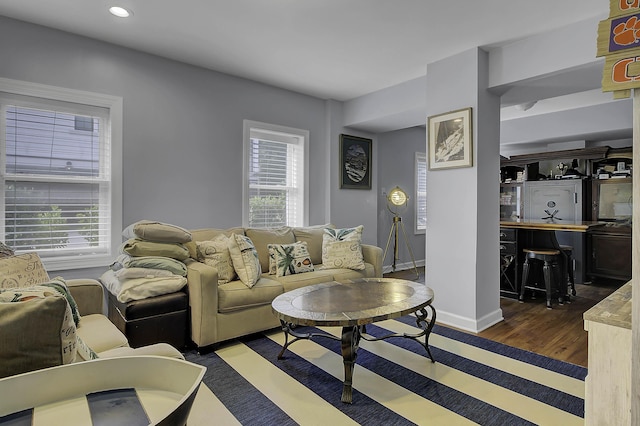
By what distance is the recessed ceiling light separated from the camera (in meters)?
2.63

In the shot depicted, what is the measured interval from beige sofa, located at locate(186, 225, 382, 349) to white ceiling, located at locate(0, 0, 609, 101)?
1.82 m

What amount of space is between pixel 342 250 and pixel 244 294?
52.2 inches

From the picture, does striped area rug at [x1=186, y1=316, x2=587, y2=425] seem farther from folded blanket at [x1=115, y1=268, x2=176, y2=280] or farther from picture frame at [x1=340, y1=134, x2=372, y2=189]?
picture frame at [x1=340, y1=134, x2=372, y2=189]

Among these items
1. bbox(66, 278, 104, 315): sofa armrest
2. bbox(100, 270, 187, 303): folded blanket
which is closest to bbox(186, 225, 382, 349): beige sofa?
bbox(100, 270, 187, 303): folded blanket

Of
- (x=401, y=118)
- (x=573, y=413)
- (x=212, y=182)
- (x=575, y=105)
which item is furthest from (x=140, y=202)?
(x=575, y=105)

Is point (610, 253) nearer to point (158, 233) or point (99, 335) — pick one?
point (158, 233)

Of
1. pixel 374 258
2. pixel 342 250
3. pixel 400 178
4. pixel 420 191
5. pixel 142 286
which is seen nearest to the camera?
pixel 142 286

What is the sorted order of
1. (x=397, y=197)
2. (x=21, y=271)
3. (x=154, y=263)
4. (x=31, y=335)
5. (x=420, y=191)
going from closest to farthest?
(x=31, y=335), (x=21, y=271), (x=154, y=263), (x=397, y=197), (x=420, y=191)

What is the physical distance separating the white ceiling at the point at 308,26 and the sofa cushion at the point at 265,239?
5.95 ft

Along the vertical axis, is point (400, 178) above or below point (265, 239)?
above

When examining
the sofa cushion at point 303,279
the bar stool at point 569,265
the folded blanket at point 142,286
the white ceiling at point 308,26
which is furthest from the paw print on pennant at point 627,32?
the bar stool at point 569,265

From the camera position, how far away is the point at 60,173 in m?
3.03

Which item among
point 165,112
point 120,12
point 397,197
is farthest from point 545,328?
point 120,12

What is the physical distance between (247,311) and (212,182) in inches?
64.0
